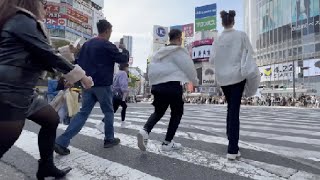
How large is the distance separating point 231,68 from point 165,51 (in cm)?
86

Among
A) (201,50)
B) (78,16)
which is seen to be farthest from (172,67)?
(201,50)

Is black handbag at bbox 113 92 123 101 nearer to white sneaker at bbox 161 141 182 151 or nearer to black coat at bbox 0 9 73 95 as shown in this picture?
white sneaker at bbox 161 141 182 151

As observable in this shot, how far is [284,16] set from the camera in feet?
207

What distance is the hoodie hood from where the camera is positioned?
4224 millimetres

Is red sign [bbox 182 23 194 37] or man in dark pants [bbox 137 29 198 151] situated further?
red sign [bbox 182 23 194 37]

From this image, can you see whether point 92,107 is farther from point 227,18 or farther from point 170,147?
point 227,18

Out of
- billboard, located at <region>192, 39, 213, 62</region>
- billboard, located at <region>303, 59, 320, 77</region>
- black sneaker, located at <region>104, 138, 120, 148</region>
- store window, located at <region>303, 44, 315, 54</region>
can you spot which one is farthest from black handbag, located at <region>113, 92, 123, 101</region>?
billboard, located at <region>192, 39, 213, 62</region>

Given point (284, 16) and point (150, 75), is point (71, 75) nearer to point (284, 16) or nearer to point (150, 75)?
point (150, 75)

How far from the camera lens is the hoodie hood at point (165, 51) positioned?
422 cm

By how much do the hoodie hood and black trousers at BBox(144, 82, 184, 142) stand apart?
365 mm

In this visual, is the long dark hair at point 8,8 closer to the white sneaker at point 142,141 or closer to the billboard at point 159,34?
the white sneaker at point 142,141

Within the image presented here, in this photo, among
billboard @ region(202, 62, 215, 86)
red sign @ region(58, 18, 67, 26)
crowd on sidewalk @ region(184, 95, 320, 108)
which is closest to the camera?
crowd on sidewalk @ region(184, 95, 320, 108)

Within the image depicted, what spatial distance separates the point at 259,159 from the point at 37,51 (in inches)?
101

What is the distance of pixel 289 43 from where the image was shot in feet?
205
